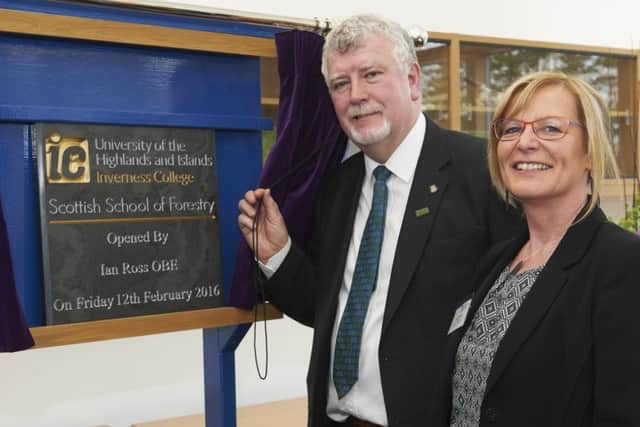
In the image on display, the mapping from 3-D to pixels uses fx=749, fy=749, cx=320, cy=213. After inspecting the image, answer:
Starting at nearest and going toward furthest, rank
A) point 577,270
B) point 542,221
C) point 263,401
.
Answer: point 577,270, point 542,221, point 263,401

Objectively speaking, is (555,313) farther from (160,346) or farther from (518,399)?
(160,346)

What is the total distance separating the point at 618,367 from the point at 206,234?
0.94 metres

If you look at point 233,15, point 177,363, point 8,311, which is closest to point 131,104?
point 233,15

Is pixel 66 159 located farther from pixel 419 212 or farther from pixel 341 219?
pixel 419 212

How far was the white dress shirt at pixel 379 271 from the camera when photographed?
1581mm

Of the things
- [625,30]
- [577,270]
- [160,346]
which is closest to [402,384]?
[577,270]

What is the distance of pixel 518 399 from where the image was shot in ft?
3.93

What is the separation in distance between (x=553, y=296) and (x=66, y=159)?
3.22ft

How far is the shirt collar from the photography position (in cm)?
167

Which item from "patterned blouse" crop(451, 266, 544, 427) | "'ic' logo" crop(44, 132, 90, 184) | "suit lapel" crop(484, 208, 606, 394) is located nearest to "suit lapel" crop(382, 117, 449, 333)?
"patterned blouse" crop(451, 266, 544, 427)

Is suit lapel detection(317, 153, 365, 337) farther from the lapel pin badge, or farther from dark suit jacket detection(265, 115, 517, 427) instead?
the lapel pin badge

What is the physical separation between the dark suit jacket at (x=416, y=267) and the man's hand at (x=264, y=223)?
0.05m

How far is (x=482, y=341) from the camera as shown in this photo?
51.1 inches

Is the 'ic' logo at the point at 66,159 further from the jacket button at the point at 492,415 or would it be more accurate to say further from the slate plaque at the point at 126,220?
the jacket button at the point at 492,415
